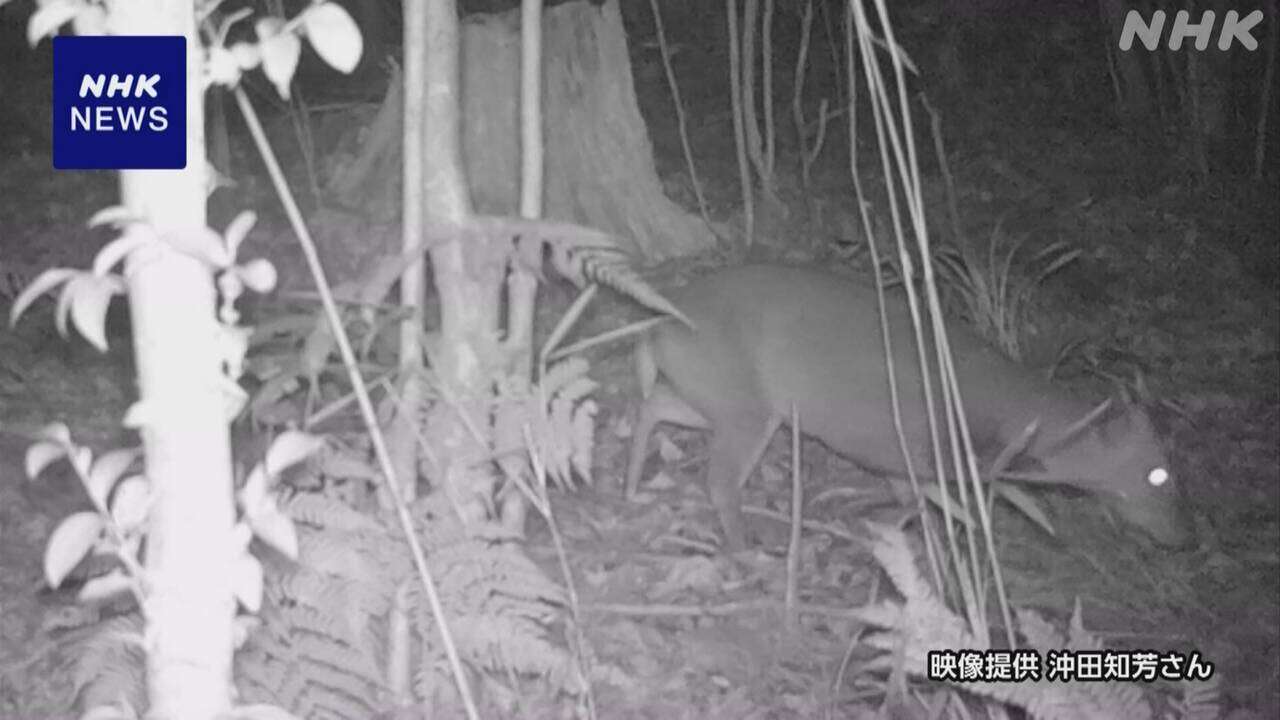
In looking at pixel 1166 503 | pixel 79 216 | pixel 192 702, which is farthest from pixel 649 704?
pixel 79 216

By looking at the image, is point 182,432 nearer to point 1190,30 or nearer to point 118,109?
point 118,109

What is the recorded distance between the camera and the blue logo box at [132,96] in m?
1.82

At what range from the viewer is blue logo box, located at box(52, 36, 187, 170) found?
182cm

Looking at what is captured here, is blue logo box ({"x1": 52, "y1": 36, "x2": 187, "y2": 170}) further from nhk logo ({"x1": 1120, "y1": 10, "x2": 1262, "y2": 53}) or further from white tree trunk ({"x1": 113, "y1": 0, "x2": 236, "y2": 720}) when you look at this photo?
nhk logo ({"x1": 1120, "y1": 10, "x2": 1262, "y2": 53})

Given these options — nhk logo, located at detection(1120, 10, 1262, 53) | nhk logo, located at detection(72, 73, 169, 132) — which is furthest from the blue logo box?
nhk logo, located at detection(1120, 10, 1262, 53)

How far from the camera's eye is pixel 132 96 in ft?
6.02

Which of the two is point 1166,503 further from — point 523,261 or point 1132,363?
point 523,261

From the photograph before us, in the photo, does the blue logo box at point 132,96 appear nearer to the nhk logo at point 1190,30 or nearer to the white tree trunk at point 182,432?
the white tree trunk at point 182,432

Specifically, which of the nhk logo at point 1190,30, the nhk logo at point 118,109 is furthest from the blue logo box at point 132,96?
the nhk logo at point 1190,30

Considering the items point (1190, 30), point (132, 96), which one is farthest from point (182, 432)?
→ point (1190, 30)

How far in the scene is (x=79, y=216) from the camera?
6738 mm

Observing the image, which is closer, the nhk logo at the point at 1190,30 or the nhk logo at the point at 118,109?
the nhk logo at the point at 118,109

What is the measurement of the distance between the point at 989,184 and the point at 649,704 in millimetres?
5790

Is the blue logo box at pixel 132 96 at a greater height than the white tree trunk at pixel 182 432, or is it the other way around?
the blue logo box at pixel 132 96
